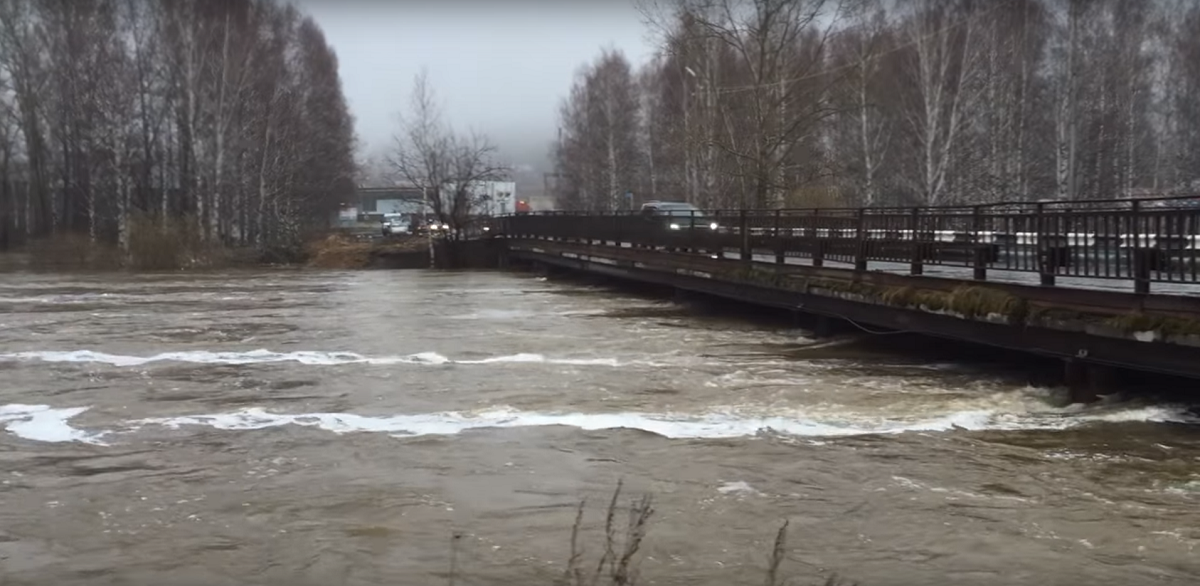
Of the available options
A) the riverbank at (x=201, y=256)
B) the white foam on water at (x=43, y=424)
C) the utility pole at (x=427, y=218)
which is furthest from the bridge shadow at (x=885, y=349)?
the riverbank at (x=201, y=256)

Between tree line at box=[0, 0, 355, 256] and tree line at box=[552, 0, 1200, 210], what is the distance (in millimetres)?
22222

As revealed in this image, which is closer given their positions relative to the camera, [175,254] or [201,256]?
[175,254]

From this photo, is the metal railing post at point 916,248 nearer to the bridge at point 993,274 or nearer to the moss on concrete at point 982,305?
the bridge at point 993,274

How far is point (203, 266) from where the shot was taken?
1913 inches

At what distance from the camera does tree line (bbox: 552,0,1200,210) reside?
36750 millimetres

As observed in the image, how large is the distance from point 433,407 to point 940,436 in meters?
5.73

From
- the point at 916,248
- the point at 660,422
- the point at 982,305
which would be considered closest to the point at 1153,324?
the point at 982,305

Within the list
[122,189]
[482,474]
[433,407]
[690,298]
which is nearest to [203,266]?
[122,189]

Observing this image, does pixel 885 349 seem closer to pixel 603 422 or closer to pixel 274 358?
pixel 603 422

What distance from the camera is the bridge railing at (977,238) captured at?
11.8 metres

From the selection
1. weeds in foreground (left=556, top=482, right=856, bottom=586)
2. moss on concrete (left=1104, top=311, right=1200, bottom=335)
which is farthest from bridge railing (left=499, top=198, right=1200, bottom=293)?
weeds in foreground (left=556, top=482, right=856, bottom=586)

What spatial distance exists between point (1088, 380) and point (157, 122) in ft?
174

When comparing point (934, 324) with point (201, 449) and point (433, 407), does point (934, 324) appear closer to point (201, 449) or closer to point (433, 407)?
point (433, 407)

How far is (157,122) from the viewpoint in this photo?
56.0 meters
